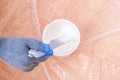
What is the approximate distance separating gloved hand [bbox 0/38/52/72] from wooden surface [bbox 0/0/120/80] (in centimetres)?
30

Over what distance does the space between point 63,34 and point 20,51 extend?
1.13ft

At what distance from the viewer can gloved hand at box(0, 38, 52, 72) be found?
0.76m

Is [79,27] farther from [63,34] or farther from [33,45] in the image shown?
[33,45]

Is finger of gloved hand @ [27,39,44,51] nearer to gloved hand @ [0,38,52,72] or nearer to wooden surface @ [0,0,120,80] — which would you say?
gloved hand @ [0,38,52,72]

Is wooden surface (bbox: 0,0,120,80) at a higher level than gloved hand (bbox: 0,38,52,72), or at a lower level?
lower

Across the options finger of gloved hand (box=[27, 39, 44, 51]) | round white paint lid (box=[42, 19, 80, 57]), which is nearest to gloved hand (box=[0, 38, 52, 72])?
finger of gloved hand (box=[27, 39, 44, 51])

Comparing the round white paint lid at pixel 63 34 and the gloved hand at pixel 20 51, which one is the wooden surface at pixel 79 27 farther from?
the gloved hand at pixel 20 51

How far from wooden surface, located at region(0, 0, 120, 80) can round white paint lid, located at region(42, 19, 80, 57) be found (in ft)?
0.14

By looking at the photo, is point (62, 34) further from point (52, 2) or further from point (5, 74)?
point (5, 74)

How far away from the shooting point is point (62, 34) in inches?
42.4

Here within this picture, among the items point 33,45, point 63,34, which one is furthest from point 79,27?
point 33,45

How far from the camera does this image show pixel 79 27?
3.65 feet

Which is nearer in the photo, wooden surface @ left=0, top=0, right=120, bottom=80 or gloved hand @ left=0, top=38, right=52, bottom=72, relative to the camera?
gloved hand @ left=0, top=38, right=52, bottom=72

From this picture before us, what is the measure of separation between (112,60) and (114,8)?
9.7 inches
